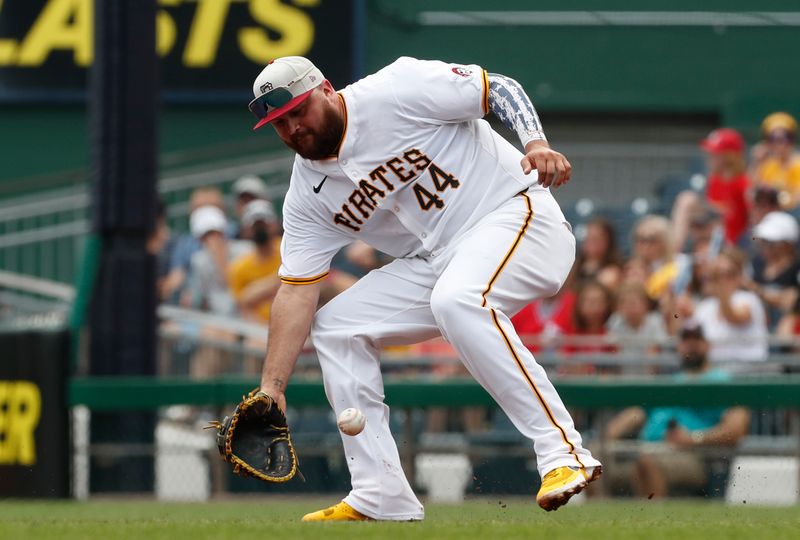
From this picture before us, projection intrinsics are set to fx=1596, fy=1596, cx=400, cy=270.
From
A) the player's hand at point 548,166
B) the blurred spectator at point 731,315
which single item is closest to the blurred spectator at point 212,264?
the blurred spectator at point 731,315

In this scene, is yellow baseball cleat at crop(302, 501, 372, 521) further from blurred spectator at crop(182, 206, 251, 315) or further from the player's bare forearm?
blurred spectator at crop(182, 206, 251, 315)

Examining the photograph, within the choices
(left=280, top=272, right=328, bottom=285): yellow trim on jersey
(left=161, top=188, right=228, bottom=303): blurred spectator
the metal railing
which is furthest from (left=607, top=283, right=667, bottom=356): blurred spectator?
the metal railing

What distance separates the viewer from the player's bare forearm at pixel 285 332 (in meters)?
6.08

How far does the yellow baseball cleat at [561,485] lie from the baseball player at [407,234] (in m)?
0.14

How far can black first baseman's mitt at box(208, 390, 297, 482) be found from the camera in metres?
5.98

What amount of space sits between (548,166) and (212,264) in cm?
646

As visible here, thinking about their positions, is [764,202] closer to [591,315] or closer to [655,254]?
[655,254]

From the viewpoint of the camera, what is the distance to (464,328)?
5680 mm

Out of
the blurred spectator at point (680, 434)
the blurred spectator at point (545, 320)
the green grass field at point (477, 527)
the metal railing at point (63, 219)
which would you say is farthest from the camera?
the metal railing at point (63, 219)

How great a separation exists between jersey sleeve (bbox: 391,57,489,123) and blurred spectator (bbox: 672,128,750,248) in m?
6.17

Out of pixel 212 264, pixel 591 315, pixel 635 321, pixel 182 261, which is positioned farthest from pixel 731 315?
pixel 182 261

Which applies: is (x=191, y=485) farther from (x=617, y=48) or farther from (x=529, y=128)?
(x=617, y=48)

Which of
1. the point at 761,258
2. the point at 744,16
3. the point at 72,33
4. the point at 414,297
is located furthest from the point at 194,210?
the point at 744,16

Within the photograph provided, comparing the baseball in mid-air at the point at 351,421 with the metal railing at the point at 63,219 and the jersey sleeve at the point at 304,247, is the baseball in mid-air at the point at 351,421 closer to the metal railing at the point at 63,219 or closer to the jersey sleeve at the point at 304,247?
the jersey sleeve at the point at 304,247
